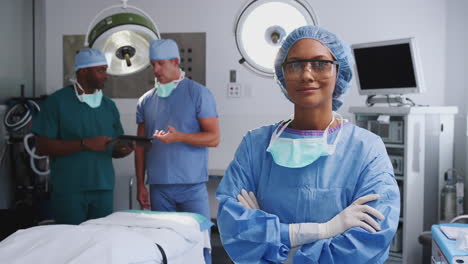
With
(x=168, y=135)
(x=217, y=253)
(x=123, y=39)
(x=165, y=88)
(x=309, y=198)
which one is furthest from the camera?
(x=217, y=253)

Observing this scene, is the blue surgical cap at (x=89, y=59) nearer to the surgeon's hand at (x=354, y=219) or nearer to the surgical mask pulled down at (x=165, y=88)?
the surgical mask pulled down at (x=165, y=88)

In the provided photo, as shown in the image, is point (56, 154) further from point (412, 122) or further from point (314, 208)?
point (412, 122)

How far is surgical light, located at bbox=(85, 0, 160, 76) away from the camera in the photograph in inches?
A: 79.2

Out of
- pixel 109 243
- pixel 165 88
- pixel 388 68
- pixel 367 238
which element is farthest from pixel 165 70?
pixel 367 238

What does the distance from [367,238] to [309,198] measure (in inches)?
7.8

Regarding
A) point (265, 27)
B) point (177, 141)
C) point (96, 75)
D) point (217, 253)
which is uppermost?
point (265, 27)

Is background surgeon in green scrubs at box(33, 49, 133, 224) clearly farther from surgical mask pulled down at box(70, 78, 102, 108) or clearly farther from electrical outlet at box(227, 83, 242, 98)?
electrical outlet at box(227, 83, 242, 98)

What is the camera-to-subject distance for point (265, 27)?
4.24 meters

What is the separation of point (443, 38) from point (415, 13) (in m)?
0.29

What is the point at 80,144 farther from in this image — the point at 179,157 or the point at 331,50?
the point at 331,50

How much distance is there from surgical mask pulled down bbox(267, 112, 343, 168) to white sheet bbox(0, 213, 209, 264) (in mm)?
770

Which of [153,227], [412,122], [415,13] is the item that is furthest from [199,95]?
[415,13]

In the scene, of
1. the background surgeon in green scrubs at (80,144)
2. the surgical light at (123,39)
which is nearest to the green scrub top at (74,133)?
the background surgeon in green scrubs at (80,144)

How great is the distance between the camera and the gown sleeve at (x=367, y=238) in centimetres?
119
